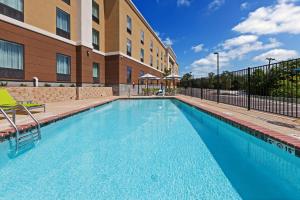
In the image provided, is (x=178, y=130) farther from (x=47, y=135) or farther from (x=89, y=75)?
(x=89, y=75)

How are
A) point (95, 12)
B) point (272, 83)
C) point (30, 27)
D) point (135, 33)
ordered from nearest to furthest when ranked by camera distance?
point (272, 83) < point (30, 27) < point (95, 12) < point (135, 33)

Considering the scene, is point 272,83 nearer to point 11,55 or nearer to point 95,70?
point 11,55

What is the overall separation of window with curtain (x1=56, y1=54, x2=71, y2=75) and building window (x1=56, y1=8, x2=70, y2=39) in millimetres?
1739

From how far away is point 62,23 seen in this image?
16719mm

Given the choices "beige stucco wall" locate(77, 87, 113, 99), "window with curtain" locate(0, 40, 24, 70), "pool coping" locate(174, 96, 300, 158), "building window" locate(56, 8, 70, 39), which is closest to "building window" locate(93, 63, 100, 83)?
"beige stucco wall" locate(77, 87, 113, 99)

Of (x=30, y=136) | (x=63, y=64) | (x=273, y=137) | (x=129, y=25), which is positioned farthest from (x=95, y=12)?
(x=273, y=137)

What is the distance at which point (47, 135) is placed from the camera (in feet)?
19.4

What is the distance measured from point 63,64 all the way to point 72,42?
2.30 meters

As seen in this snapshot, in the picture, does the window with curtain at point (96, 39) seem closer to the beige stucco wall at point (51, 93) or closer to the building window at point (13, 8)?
the beige stucco wall at point (51, 93)

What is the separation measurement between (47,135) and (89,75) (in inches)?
583

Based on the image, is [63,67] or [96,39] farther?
[96,39]

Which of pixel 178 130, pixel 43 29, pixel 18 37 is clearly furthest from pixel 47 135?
pixel 43 29

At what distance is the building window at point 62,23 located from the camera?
16173mm

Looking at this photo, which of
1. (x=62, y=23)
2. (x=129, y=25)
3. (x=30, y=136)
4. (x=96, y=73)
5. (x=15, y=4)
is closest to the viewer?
(x=30, y=136)
